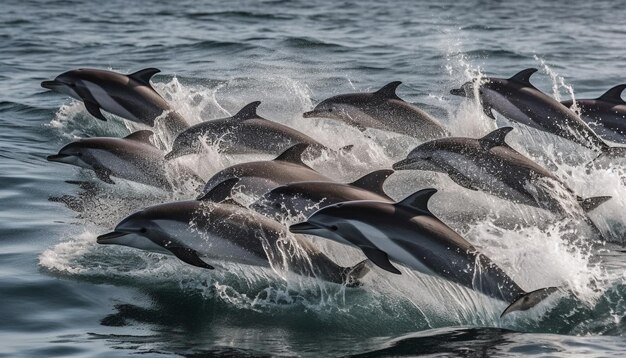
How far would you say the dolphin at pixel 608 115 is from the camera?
12.6 m

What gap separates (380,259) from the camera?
27.4ft

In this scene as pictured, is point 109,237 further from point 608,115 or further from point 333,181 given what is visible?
point 608,115

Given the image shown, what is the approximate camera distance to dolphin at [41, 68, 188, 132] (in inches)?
533

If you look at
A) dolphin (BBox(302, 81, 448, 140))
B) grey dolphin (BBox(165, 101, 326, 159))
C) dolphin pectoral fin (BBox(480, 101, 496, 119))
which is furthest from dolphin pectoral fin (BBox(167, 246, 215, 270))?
dolphin pectoral fin (BBox(480, 101, 496, 119))

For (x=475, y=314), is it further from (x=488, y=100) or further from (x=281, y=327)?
(x=488, y=100)

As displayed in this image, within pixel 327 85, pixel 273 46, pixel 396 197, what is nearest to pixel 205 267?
pixel 396 197

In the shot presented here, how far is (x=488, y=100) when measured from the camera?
42.2ft

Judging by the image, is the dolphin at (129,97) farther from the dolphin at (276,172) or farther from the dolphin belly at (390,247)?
the dolphin belly at (390,247)

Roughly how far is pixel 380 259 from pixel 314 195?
1.13 meters

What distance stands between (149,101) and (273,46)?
1310 centimetres

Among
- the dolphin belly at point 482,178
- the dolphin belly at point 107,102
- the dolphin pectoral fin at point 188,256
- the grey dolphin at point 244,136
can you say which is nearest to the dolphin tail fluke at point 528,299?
the dolphin pectoral fin at point 188,256

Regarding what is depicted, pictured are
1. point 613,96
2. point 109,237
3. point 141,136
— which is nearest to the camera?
point 109,237

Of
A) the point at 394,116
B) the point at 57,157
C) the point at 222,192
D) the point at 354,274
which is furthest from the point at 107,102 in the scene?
the point at 354,274

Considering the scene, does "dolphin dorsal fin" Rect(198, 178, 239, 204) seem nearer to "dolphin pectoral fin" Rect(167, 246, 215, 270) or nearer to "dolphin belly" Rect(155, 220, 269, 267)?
"dolphin belly" Rect(155, 220, 269, 267)
